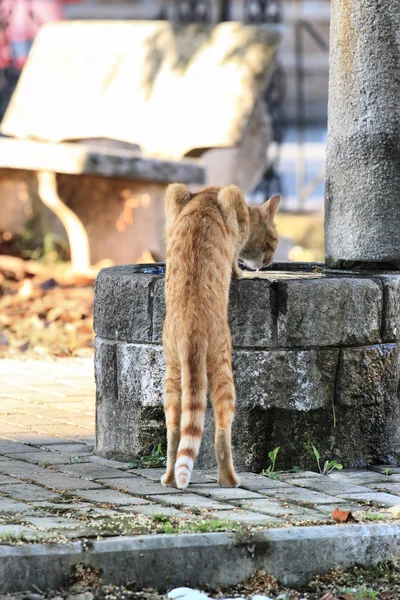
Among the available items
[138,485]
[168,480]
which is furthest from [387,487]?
[138,485]

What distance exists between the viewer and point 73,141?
437 inches

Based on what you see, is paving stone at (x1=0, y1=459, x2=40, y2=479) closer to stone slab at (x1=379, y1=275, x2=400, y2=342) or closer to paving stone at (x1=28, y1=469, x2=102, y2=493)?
paving stone at (x1=28, y1=469, x2=102, y2=493)

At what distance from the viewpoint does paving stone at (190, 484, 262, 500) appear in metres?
4.59

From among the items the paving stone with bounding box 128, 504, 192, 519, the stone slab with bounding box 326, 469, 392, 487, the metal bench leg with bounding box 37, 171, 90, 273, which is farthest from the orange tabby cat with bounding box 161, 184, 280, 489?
the metal bench leg with bounding box 37, 171, 90, 273

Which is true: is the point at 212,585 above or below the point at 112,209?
below

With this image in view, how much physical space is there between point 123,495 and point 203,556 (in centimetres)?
70

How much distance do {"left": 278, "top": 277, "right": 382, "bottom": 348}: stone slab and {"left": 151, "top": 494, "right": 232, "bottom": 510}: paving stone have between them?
830 millimetres

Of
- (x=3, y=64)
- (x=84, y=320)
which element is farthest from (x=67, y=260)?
(x=3, y=64)

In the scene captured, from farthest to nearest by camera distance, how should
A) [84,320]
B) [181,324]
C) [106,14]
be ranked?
[106,14] → [84,320] → [181,324]

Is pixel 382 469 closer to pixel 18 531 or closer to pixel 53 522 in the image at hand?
pixel 53 522

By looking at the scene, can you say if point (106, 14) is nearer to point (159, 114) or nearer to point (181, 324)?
point (159, 114)

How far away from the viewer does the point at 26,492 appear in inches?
180

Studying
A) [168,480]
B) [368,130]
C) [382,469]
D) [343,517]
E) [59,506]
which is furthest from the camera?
[368,130]

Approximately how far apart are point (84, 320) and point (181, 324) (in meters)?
4.38
